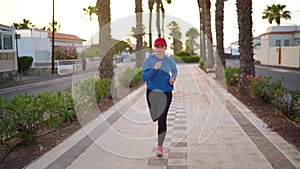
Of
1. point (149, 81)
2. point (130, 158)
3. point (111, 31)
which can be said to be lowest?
point (130, 158)

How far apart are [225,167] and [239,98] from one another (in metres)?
7.20

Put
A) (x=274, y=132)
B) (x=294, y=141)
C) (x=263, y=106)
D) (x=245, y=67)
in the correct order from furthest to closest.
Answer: (x=245, y=67) → (x=263, y=106) → (x=274, y=132) → (x=294, y=141)

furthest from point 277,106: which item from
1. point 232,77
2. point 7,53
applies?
point 7,53

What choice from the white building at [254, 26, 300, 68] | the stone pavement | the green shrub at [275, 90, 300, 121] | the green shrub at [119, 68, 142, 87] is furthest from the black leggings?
the white building at [254, 26, 300, 68]

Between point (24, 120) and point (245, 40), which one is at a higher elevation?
point (245, 40)

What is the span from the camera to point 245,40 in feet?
38.9

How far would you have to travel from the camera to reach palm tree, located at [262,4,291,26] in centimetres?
5170

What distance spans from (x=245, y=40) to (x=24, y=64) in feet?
82.3

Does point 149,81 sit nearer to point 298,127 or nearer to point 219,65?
point 298,127

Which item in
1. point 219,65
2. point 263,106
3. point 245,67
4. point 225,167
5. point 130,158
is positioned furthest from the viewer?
point 219,65

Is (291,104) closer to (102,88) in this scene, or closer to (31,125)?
(31,125)

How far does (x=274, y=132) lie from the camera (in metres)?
6.96

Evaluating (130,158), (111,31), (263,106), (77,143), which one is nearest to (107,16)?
(111,31)

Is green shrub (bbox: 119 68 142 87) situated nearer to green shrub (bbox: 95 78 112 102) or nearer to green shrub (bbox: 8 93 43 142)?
green shrub (bbox: 95 78 112 102)
